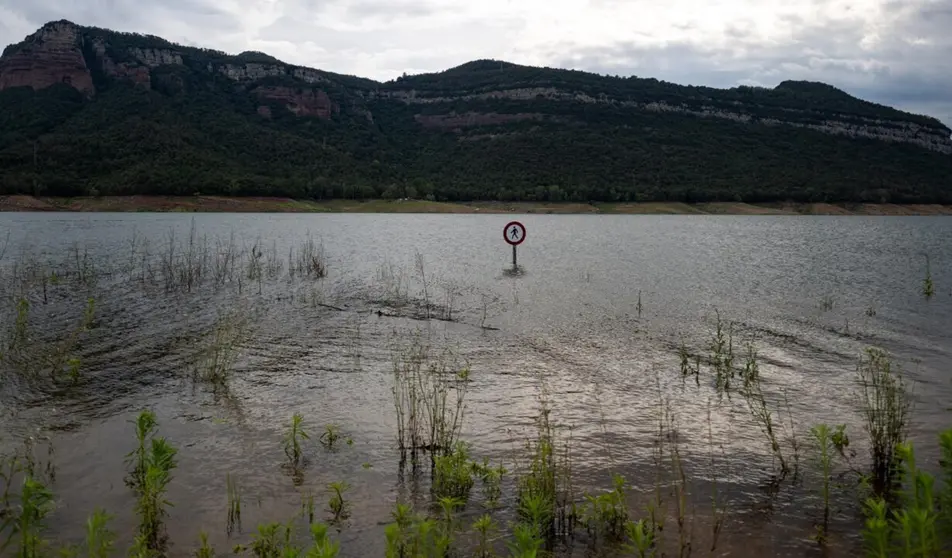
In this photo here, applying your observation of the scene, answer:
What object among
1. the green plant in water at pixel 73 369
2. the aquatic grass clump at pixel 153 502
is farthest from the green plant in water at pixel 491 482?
the green plant in water at pixel 73 369

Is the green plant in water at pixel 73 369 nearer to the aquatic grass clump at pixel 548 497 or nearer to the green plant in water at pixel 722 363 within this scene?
the aquatic grass clump at pixel 548 497

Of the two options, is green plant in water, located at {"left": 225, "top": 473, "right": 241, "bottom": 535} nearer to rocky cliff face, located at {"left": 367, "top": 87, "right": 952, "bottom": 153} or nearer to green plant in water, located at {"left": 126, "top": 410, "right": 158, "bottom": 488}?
green plant in water, located at {"left": 126, "top": 410, "right": 158, "bottom": 488}

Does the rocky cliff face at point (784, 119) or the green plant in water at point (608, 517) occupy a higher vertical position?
the rocky cliff face at point (784, 119)

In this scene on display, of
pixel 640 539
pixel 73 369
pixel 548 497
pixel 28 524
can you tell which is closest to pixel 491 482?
pixel 548 497

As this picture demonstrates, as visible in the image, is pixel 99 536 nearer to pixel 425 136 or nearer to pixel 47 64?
pixel 47 64

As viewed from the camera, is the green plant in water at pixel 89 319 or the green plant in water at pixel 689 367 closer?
the green plant in water at pixel 689 367

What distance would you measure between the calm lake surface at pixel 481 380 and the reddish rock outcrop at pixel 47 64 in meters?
136

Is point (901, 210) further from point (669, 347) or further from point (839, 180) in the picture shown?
point (669, 347)

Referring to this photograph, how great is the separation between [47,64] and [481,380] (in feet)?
561

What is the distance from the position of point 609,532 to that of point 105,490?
18.7 ft

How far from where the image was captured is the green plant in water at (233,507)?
6355mm

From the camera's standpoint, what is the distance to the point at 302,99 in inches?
6860

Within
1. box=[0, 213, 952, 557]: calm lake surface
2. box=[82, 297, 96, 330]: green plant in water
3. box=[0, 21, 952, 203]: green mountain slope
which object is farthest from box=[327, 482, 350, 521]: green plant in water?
box=[0, 21, 952, 203]: green mountain slope

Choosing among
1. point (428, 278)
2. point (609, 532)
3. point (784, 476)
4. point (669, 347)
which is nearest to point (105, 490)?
point (609, 532)
